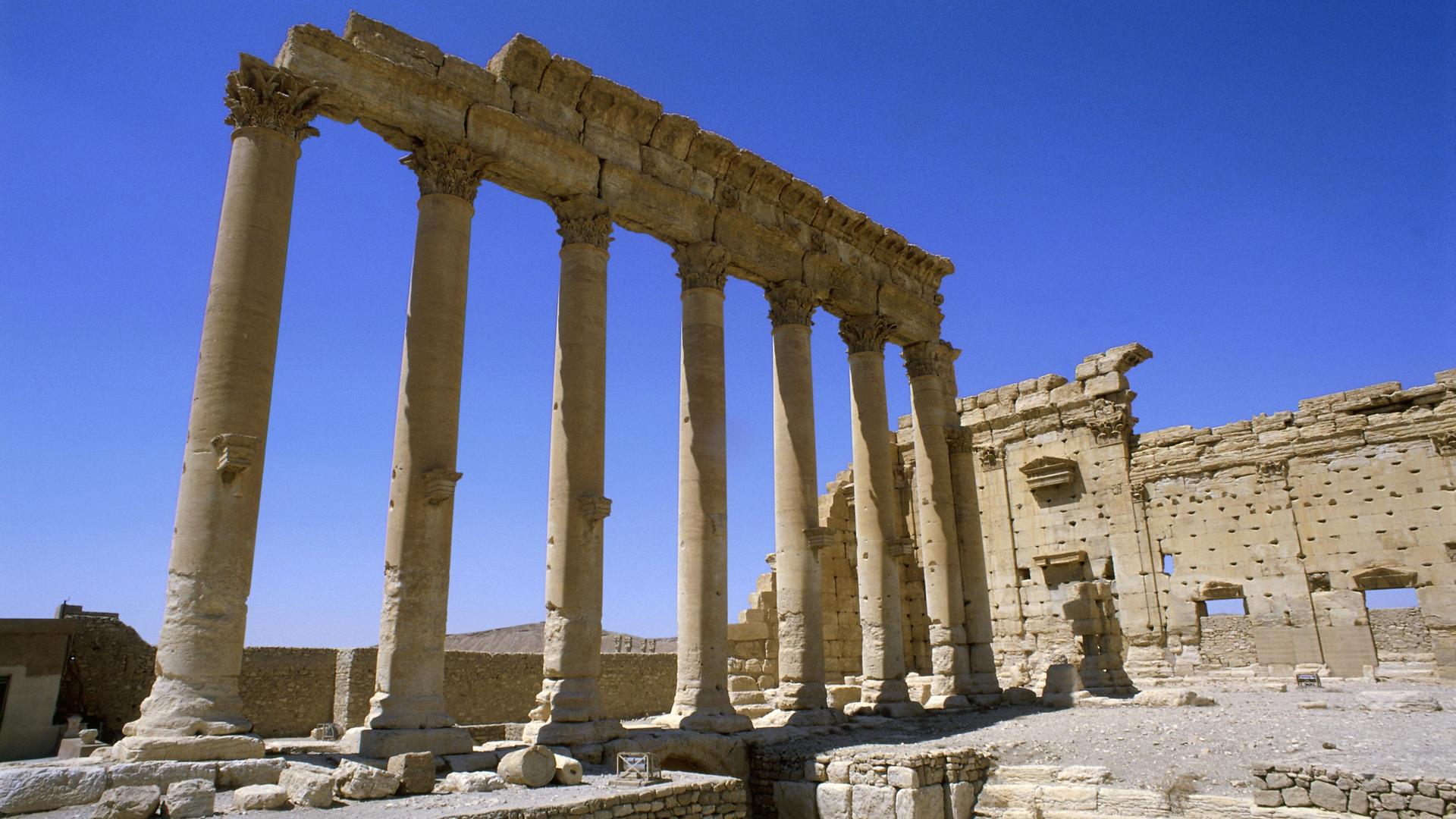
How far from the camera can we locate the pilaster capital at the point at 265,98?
11.8 meters

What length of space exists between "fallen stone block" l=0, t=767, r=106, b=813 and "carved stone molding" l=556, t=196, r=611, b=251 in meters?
9.53

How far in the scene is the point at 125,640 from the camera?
2038cm

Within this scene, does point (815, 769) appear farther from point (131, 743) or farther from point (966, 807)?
point (131, 743)

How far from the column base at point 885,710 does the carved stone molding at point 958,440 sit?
6.29m

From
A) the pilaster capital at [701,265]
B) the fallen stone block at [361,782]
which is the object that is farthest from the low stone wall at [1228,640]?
the fallen stone block at [361,782]

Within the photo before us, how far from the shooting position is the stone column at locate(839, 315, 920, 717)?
17922 mm

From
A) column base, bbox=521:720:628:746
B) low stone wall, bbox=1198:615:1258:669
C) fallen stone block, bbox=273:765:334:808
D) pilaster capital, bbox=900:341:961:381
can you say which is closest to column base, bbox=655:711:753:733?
column base, bbox=521:720:628:746

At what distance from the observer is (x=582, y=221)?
15203 millimetres

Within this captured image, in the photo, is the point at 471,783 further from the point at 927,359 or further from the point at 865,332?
the point at 927,359

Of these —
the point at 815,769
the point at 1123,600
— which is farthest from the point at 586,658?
the point at 1123,600

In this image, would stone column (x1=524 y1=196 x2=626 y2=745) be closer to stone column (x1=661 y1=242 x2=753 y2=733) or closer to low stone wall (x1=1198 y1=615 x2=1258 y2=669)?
stone column (x1=661 y1=242 x2=753 y2=733)

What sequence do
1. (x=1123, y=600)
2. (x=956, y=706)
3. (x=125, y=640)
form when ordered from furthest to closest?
(x=1123, y=600) → (x=125, y=640) → (x=956, y=706)

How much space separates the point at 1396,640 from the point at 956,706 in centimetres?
1568

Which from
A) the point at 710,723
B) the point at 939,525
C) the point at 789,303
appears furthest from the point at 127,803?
the point at 939,525
